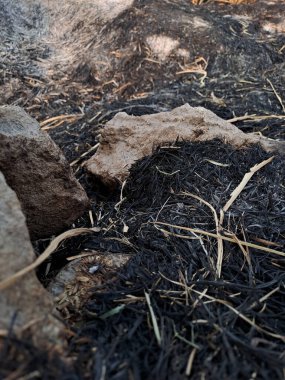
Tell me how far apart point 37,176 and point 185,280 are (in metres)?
0.77

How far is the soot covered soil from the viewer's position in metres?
1.32

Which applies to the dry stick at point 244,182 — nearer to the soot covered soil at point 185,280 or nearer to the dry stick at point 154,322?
the soot covered soil at point 185,280

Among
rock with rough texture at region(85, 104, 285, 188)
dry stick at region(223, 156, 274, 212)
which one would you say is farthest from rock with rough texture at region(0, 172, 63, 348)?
rock with rough texture at region(85, 104, 285, 188)

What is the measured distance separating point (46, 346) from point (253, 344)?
0.61 metres

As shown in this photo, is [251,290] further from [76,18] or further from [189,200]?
[76,18]

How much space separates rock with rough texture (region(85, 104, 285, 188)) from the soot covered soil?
0.24 ft

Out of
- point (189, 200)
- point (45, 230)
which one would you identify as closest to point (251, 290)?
point (189, 200)

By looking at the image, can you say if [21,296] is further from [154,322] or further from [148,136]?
[148,136]

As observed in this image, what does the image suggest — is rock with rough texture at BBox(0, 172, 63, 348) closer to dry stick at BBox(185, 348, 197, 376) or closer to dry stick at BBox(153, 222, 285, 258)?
dry stick at BBox(185, 348, 197, 376)

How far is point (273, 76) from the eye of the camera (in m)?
3.94

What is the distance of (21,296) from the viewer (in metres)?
1.23

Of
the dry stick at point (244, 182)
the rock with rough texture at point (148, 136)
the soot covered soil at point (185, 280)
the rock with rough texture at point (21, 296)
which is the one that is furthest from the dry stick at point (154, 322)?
the rock with rough texture at point (148, 136)

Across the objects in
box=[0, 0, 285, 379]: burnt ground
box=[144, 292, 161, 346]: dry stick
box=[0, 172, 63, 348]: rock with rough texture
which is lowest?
box=[0, 0, 285, 379]: burnt ground

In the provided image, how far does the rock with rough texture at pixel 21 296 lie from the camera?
119cm
